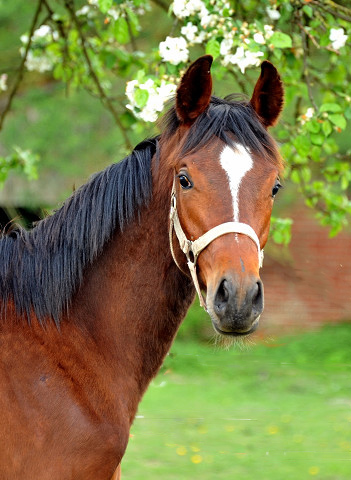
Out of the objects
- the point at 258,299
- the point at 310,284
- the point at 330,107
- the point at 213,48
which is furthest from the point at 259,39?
the point at 310,284

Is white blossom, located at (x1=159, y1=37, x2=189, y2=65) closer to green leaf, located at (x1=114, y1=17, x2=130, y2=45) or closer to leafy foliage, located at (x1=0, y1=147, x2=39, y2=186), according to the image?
green leaf, located at (x1=114, y1=17, x2=130, y2=45)

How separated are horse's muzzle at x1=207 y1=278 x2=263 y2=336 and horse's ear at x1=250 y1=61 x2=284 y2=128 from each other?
2.85 ft

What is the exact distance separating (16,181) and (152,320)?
34.3 feet

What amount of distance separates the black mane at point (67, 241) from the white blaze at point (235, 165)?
420 mm

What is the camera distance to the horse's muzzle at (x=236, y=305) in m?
2.28

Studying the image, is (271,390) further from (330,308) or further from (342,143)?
(342,143)

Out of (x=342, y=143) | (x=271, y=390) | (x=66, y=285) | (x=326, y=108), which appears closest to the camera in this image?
(x=66, y=285)

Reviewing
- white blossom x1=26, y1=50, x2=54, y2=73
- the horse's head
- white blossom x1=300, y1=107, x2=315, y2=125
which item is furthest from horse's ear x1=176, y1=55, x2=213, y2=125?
white blossom x1=26, y1=50, x2=54, y2=73

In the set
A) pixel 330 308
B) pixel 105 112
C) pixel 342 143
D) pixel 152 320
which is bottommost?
pixel 330 308

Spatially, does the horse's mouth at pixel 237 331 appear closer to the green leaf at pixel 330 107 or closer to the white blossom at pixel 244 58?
the white blossom at pixel 244 58

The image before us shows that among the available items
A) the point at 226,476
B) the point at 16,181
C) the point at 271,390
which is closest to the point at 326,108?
the point at 226,476

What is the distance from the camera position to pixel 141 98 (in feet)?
11.1

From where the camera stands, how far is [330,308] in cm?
1180

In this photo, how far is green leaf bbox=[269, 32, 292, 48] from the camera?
12.7ft
